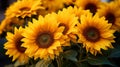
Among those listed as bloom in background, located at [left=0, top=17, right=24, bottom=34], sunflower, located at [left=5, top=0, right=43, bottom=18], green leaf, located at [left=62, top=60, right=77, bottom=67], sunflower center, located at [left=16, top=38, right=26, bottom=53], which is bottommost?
green leaf, located at [left=62, top=60, right=77, bottom=67]

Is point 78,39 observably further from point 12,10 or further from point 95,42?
point 12,10

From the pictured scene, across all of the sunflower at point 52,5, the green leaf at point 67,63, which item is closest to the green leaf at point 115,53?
the green leaf at point 67,63

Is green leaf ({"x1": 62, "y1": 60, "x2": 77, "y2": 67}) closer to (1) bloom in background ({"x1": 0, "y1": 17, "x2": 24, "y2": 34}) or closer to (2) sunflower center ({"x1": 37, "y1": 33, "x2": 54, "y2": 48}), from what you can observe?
(2) sunflower center ({"x1": 37, "y1": 33, "x2": 54, "y2": 48})

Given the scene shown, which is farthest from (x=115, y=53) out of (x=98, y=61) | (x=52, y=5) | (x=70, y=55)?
(x=52, y=5)

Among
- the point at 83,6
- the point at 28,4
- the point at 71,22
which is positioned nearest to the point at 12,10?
the point at 28,4

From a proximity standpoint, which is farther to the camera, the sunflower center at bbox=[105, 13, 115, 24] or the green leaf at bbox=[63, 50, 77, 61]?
the sunflower center at bbox=[105, 13, 115, 24]

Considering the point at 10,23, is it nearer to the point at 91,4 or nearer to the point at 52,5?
the point at 52,5

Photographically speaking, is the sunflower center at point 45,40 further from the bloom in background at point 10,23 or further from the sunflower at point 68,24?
the bloom in background at point 10,23

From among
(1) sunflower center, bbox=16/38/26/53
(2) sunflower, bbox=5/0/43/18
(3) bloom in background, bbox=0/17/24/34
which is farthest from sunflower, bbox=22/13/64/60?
(3) bloom in background, bbox=0/17/24/34
